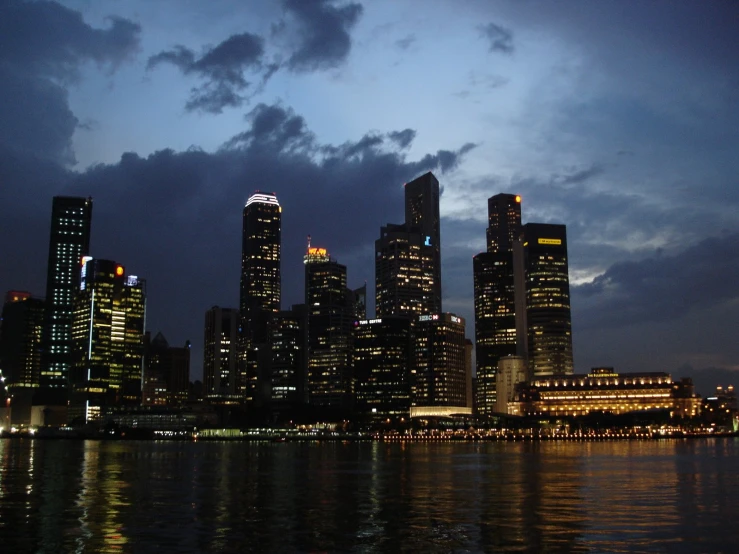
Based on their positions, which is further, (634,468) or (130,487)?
(634,468)

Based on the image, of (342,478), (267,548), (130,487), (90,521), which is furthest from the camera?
(342,478)

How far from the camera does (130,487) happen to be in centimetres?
7119

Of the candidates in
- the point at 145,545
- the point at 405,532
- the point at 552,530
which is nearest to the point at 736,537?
the point at 552,530

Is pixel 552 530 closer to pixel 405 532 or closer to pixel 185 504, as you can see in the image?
pixel 405 532

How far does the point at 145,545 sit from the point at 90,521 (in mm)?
10119

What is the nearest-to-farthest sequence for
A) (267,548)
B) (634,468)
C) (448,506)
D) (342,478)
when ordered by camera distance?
(267,548)
(448,506)
(342,478)
(634,468)

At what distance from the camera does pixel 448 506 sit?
2165 inches

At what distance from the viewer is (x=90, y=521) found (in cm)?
4672

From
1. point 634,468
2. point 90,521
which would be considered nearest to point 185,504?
point 90,521

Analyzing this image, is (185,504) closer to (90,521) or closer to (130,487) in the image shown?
(90,521)

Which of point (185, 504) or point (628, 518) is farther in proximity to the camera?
point (185, 504)

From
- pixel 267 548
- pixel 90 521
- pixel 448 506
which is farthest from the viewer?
pixel 448 506

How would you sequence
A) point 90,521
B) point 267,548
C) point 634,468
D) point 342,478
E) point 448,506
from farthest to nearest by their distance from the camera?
1. point 634,468
2. point 342,478
3. point 448,506
4. point 90,521
5. point 267,548

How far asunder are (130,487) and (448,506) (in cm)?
3115
